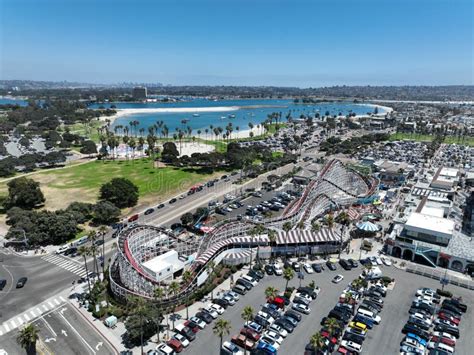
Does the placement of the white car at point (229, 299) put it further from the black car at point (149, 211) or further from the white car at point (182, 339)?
the black car at point (149, 211)

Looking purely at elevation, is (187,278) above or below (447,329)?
above

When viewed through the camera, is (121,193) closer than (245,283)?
No

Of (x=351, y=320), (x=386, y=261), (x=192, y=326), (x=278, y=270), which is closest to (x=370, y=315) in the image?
(x=351, y=320)

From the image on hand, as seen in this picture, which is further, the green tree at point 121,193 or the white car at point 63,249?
the green tree at point 121,193

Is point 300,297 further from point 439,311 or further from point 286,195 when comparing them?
point 286,195

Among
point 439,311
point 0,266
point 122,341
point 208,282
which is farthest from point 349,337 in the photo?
point 0,266

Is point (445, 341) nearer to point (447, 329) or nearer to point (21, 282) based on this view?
point (447, 329)

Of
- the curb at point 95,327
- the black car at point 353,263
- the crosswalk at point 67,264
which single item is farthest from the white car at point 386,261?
the crosswalk at point 67,264
